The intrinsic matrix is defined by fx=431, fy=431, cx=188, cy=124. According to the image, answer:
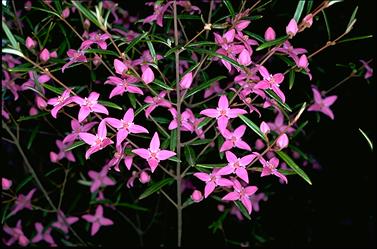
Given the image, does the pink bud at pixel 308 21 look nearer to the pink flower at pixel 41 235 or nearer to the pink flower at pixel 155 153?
the pink flower at pixel 155 153

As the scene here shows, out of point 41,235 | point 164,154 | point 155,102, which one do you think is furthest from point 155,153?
point 41,235

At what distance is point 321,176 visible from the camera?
1.95 meters

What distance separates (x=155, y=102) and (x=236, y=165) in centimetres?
26

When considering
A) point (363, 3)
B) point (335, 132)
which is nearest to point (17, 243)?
point (335, 132)

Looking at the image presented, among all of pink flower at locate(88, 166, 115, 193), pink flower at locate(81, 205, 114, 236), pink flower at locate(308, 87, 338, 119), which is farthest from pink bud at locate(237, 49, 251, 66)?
pink flower at locate(81, 205, 114, 236)

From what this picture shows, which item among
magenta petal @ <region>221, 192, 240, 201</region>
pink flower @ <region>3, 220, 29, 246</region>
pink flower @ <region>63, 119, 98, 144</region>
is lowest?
pink flower @ <region>3, 220, 29, 246</region>

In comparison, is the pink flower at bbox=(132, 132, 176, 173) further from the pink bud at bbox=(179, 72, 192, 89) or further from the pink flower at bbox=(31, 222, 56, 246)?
the pink flower at bbox=(31, 222, 56, 246)

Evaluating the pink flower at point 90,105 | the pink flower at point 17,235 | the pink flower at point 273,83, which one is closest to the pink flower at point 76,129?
the pink flower at point 90,105

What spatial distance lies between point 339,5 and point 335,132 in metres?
0.53

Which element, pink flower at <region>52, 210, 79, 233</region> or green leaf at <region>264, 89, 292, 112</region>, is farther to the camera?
pink flower at <region>52, 210, 79, 233</region>

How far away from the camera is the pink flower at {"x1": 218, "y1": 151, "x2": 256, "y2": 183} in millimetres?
1047

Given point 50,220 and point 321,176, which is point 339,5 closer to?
point 321,176

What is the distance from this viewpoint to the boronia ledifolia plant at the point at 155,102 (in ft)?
3.47

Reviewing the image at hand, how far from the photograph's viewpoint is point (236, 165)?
106 centimetres
